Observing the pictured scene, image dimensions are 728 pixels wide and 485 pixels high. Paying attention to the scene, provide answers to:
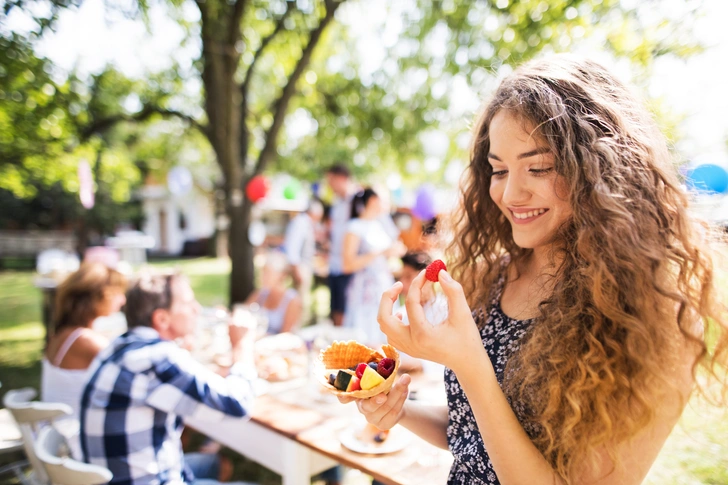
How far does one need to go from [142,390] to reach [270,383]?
2.79ft

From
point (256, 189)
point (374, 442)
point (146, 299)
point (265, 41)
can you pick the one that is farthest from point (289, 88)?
point (374, 442)

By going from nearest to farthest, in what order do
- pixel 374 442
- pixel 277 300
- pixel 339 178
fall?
pixel 374 442 < pixel 277 300 < pixel 339 178

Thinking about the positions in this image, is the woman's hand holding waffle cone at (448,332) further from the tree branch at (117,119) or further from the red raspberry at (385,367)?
the tree branch at (117,119)

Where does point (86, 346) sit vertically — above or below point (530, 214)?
below

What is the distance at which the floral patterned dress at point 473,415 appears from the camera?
1194 millimetres

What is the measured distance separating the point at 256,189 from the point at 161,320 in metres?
4.89

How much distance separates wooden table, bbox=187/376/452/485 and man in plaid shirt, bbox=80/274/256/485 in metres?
0.22

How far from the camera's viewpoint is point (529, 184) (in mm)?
1132

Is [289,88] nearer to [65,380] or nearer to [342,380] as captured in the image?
[65,380]

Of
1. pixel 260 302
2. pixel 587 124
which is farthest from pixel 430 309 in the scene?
pixel 260 302

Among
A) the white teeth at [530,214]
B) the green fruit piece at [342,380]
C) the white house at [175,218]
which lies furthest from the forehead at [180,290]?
the white house at [175,218]

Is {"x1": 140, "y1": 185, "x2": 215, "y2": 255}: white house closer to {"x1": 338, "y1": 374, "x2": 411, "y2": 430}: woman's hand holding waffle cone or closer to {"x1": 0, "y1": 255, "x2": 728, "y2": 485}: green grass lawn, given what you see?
{"x1": 0, "y1": 255, "x2": 728, "y2": 485}: green grass lawn

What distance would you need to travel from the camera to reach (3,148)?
23.6ft

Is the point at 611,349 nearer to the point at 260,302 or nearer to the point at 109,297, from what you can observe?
the point at 109,297
